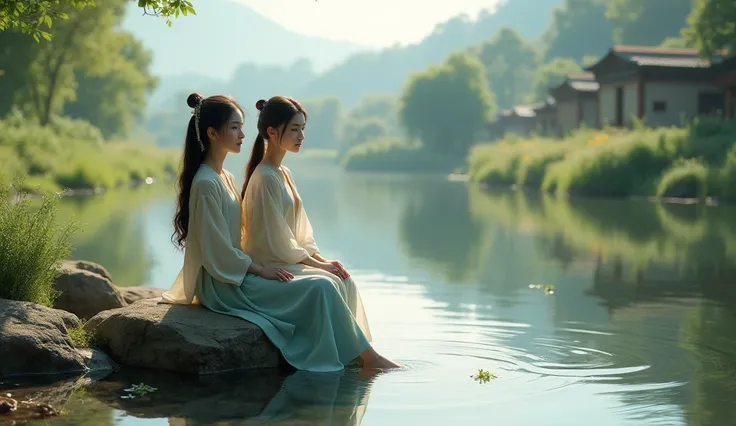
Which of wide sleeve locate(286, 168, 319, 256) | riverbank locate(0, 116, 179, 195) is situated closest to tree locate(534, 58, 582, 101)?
riverbank locate(0, 116, 179, 195)

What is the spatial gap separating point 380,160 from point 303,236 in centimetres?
7026

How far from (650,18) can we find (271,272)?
9066 centimetres

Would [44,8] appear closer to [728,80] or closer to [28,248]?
[28,248]

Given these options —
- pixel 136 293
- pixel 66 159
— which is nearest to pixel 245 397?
pixel 136 293

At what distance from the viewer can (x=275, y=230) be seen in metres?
7.57

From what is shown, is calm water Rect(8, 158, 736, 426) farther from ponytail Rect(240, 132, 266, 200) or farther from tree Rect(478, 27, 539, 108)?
tree Rect(478, 27, 539, 108)

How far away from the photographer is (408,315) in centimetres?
1047

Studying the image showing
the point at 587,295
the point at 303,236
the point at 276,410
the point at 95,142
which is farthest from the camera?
the point at 95,142

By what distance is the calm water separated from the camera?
6359 millimetres

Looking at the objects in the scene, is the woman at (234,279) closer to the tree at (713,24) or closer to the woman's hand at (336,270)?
the woman's hand at (336,270)

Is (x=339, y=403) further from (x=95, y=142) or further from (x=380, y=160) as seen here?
(x=380, y=160)

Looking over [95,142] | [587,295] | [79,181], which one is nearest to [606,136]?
[79,181]

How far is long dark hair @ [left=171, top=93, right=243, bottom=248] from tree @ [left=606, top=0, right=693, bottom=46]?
88.4 meters

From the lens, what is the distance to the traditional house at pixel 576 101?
168 ft
